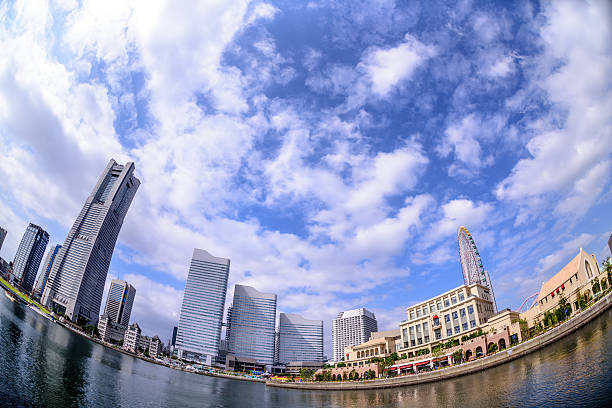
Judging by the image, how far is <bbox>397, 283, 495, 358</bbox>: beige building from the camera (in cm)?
9281

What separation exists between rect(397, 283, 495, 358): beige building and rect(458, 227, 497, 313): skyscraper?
1840cm

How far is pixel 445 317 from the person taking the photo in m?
102

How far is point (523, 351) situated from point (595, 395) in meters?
40.5

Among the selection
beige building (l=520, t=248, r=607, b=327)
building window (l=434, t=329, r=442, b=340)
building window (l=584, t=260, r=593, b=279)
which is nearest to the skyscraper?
building window (l=434, t=329, r=442, b=340)

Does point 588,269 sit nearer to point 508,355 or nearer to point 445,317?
point 508,355

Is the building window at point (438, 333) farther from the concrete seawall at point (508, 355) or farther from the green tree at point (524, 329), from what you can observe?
the green tree at point (524, 329)

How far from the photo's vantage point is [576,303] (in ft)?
187

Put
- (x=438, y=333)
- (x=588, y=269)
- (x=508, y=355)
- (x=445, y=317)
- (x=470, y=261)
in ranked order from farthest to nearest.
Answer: (x=470, y=261) < (x=438, y=333) < (x=445, y=317) < (x=588, y=269) < (x=508, y=355)

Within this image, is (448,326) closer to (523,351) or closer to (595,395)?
(523,351)

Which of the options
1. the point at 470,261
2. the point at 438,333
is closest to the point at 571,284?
the point at 438,333

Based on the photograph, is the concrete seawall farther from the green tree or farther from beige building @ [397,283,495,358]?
beige building @ [397,283,495,358]

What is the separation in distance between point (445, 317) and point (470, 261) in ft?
127

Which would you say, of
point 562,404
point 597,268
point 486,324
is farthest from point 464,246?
point 562,404

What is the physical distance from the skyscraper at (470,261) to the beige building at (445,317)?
1840 centimetres
